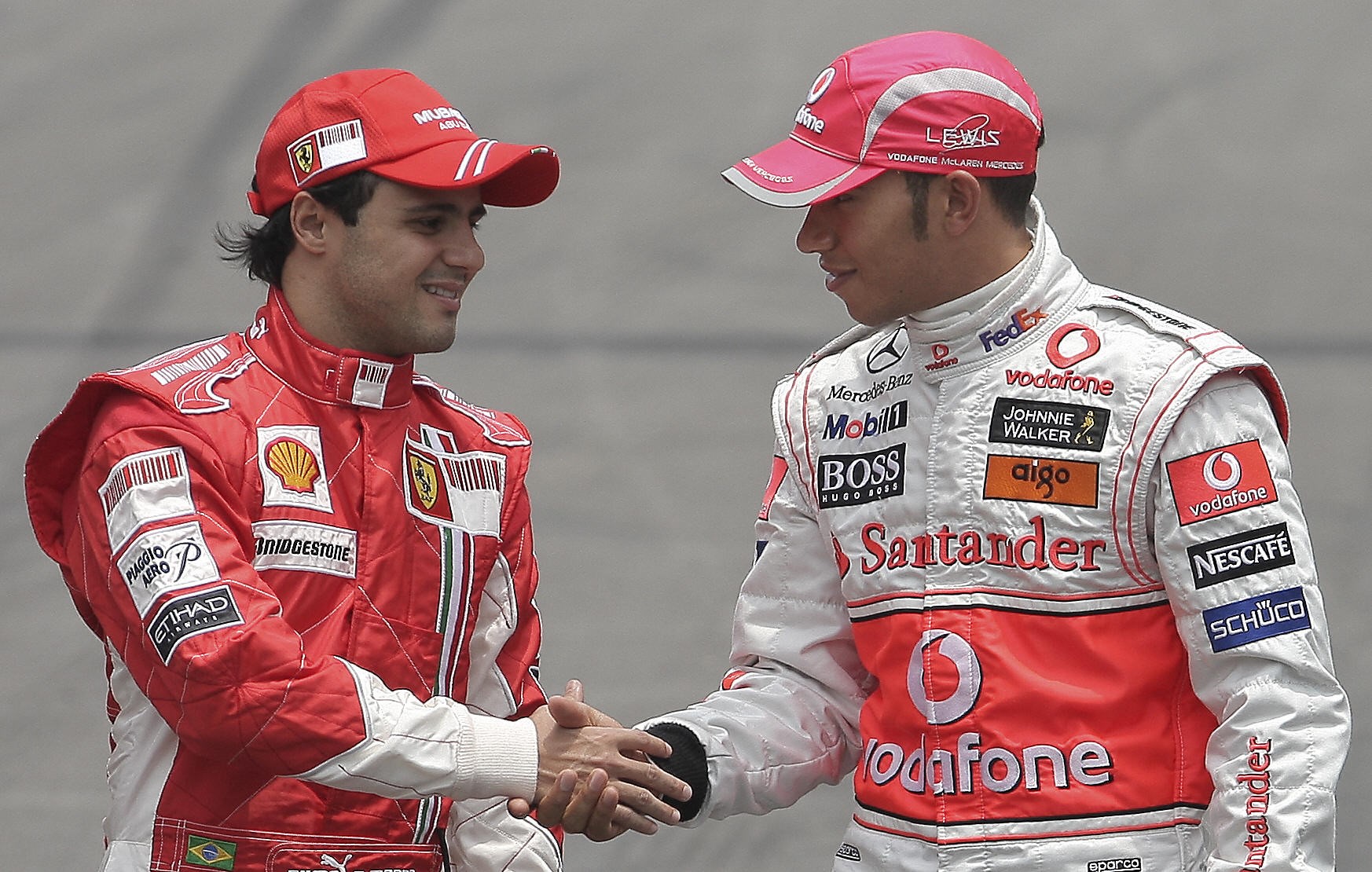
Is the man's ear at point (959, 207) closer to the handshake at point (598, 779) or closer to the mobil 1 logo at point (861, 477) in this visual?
the mobil 1 logo at point (861, 477)

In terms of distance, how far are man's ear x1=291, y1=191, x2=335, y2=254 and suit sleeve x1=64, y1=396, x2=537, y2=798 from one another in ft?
1.09

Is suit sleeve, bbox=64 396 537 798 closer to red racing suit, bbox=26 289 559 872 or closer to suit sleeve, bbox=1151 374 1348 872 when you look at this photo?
red racing suit, bbox=26 289 559 872

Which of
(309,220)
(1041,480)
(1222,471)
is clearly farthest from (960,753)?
(309,220)

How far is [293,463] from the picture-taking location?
213 cm

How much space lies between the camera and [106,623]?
6.73 ft

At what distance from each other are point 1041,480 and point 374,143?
95 centimetres

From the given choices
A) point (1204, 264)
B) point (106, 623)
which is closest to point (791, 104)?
point (1204, 264)

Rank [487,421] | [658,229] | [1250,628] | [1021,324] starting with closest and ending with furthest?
[1250,628] < [1021,324] < [487,421] < [658,229]

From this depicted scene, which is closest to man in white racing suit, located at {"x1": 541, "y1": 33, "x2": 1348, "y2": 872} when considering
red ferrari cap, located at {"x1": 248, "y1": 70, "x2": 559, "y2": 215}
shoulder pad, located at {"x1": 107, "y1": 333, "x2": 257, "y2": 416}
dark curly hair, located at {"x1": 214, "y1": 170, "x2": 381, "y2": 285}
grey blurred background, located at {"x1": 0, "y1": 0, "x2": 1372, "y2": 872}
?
red ferrari cap, located at {"x1": 248, "y1": 70, "x2": 559, "y2": 215}

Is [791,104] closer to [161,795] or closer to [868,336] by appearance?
[868,336]

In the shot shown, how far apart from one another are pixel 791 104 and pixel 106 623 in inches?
85.2

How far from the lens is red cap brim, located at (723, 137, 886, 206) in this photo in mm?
2059

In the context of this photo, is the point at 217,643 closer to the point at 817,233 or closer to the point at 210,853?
the point at 210,853

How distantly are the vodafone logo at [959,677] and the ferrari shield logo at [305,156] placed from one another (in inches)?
39.3
